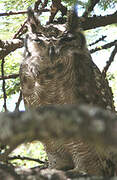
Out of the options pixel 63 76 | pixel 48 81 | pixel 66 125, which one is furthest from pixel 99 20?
pixel 66 125

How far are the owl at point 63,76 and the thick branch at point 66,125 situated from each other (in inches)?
72.9

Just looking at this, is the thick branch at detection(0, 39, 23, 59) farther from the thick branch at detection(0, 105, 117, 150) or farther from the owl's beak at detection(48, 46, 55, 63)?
the thick branch at detection(0, 105, 117, 150)

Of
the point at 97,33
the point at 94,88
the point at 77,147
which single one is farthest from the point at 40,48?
the point at 97,33

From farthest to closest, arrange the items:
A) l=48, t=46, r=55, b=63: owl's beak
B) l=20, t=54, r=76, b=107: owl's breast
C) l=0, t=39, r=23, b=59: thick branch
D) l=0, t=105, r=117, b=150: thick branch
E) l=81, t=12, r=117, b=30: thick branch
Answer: l=81, t=12, r=117, b=30: thick branch, l=0, t=39, r=23, b=59: thick branch, l=20, t=54, r=76, b=107: owl's breast, l=48, t=46, r=55, b=63: owl's beak, l=0, t=105, r=117, b=150: thick branch

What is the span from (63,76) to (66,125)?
79.8 inches

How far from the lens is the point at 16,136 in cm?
74

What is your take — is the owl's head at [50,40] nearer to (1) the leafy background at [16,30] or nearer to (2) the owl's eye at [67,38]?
(2) the owl's eye at [67,38]

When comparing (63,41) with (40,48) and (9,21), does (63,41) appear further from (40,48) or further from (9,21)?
(9,21)

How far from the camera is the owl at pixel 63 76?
2654mm

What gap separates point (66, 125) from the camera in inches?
28.5

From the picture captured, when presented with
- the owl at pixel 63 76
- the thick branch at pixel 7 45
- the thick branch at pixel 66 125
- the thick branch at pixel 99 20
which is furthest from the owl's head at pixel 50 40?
the thick branch at pixel 66 125

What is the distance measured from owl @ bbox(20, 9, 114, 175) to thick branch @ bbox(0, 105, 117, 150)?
185 centimetres

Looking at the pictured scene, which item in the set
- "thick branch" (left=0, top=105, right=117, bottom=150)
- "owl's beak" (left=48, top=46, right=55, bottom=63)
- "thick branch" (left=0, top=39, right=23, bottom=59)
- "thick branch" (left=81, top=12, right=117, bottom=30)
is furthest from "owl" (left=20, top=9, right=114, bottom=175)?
"thick branch" (left=0, top=105, right=117, bottom=150)

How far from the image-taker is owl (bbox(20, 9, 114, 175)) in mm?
2654
